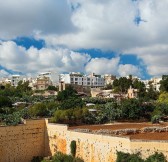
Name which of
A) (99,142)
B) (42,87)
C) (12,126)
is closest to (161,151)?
(99,142)

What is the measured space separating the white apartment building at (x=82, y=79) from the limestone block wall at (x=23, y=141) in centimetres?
10395

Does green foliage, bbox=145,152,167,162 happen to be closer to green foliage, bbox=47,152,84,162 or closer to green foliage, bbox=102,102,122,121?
green foliage, bbox=47,152,84,162

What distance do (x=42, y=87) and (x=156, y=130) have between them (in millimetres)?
96958

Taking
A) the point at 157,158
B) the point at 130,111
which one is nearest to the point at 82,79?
the point at 130,111

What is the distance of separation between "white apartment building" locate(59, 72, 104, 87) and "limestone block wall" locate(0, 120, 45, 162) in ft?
341

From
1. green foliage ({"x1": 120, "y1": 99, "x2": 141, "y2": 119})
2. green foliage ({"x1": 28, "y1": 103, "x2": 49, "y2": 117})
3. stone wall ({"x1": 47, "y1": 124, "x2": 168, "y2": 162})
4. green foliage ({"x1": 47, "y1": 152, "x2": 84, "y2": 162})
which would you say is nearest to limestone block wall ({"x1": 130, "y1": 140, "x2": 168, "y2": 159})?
stone wall ({"x1": 47, "y1": 124, "x2": 168, "y2": 162})

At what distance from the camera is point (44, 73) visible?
15975cm

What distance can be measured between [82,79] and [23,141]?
11127 cm

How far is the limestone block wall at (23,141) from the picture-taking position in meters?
31.7

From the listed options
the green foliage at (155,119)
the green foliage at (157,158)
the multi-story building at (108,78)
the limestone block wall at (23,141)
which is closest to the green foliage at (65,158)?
the limestone block wall at (23,141)

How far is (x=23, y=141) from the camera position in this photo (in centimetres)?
3275

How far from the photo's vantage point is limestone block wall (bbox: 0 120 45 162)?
31.7 metres

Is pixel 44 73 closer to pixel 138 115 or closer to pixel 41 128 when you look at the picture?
pixel 138 115

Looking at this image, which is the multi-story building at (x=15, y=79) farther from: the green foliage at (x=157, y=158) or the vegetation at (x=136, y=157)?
the green foliage at (x=157, y=158)
